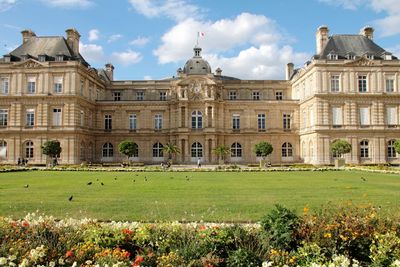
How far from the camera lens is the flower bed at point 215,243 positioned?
6.45 m

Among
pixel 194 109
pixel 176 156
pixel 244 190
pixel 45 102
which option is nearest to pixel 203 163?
pixel 176 156

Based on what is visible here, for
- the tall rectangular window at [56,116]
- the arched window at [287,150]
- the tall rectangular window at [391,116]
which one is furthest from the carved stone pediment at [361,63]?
the tall rectangular window at [56,116]

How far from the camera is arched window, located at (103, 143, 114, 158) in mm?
56625

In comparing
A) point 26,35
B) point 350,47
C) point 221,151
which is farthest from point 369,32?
point 26,35

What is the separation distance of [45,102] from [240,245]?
47.6 meters

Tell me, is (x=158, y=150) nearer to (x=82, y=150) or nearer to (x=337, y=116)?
(x=82, y=150)

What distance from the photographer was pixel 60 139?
49031mm

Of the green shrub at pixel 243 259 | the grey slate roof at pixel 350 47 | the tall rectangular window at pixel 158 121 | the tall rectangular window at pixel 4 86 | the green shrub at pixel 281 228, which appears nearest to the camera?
the green shrub at pixel 243 259

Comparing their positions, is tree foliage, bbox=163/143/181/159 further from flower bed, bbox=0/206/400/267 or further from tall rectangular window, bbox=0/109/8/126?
flower bed, bbox=0/206/400/267

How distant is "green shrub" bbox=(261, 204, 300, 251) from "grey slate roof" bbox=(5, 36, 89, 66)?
48364 millimetres

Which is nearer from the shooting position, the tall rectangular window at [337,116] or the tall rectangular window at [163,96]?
the tall rectangular window at [337,116]

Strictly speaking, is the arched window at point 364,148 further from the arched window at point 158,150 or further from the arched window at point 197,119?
the arched window at point 158,150

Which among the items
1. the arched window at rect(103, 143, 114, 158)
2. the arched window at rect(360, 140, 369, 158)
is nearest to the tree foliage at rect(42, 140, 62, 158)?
the arched window at rect(103, 143, 114, 158)

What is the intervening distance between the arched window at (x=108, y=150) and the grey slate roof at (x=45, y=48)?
13.5m
